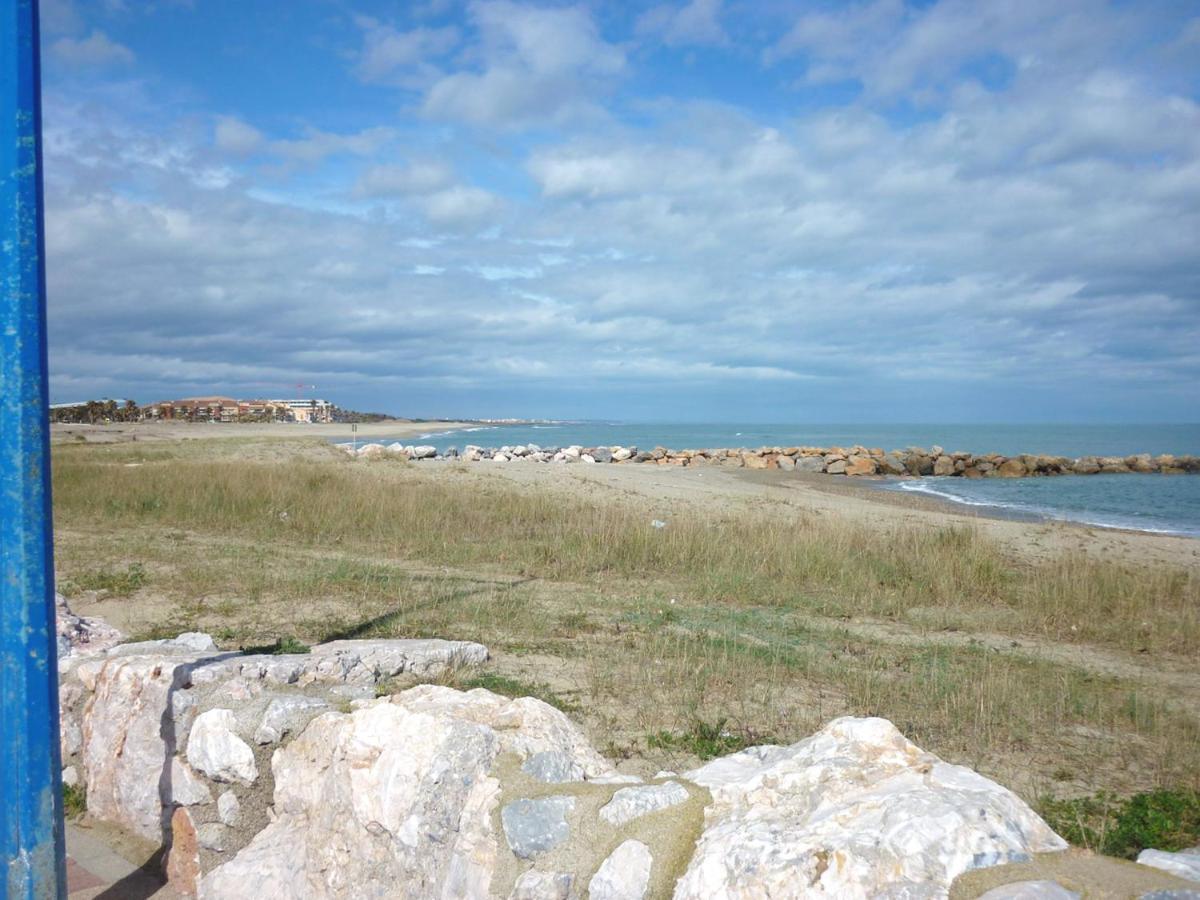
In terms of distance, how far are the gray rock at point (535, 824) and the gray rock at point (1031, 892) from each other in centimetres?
123

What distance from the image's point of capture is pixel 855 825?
210 centimetres

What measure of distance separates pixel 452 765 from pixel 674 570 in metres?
6.77

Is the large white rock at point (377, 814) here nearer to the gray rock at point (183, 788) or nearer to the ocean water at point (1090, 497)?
the gray rock at point (183, 788)

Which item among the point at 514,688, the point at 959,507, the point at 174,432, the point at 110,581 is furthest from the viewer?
the point at 174,432

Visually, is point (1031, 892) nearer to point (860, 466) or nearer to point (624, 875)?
point (624, 875)

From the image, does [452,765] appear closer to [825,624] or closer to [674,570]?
[825,624]

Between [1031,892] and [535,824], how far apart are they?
1.39m

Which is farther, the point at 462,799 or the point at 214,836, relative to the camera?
the point at 214,836

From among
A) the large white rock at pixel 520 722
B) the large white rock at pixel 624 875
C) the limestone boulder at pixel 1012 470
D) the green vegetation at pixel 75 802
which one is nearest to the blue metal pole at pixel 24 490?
the large white rock at pixel 520 722

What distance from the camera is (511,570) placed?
9266mm

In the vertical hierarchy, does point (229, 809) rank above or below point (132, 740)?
below

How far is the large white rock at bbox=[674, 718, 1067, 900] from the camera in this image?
1.94 m

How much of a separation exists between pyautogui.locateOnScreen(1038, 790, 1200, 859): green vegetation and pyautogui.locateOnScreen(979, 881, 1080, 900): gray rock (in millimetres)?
1403

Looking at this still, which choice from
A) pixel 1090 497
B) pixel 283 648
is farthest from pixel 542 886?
pixel 1090 497
